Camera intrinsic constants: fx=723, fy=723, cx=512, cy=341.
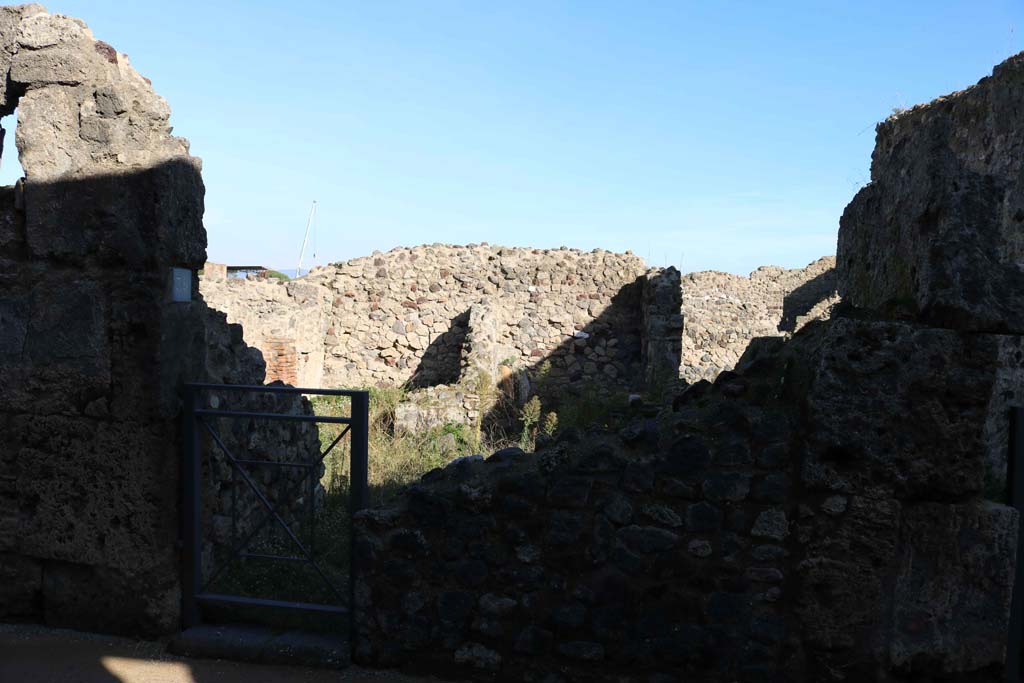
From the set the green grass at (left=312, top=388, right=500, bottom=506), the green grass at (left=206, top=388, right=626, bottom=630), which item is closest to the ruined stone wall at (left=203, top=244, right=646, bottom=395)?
the green grass at (left=206, top=388, right=626, bottom=630)

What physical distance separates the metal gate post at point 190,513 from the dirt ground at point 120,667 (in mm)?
241

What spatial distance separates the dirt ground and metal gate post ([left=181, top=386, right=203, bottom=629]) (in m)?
0.24

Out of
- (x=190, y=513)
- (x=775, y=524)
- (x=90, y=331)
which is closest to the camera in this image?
(x=775, y=524)

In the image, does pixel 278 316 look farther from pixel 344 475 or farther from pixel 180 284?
pixel 180 284

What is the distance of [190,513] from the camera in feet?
12.6

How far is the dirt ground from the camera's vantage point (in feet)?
11.2

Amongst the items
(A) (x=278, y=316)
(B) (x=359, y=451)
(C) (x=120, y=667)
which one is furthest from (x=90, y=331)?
(A) (x=278, y=316)

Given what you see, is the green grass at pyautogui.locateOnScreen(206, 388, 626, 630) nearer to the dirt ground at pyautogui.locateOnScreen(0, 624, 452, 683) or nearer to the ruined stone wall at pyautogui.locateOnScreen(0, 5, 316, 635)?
the dirt ground at pyautogui.locateOnScreen(0, 624, 452, 683)

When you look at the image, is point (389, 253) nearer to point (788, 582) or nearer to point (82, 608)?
point (82, 608)

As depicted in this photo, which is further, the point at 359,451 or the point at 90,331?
the point at 90,331

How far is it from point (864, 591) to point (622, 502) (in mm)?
1038

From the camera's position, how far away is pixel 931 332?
2926mm

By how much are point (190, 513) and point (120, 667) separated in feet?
2.54

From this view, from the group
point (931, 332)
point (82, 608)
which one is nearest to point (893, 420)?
point (931, 332)
